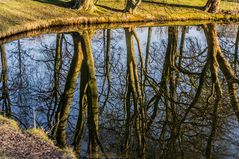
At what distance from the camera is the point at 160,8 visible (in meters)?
47.7

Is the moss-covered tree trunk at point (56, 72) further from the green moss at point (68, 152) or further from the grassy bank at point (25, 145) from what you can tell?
the green moss at point (68, 152)

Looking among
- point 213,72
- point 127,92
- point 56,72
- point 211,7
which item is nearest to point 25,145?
point 127,92

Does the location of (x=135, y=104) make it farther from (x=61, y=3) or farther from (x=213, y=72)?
(x=61, y=3)

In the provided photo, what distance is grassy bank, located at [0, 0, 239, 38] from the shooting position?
33.3 meters

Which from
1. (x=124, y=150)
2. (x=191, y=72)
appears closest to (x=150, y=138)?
(x=124, y=150)

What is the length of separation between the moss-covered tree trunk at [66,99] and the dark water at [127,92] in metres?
0.06

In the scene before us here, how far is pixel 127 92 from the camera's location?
2355 cm

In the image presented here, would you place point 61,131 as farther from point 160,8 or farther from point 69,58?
point 160,8

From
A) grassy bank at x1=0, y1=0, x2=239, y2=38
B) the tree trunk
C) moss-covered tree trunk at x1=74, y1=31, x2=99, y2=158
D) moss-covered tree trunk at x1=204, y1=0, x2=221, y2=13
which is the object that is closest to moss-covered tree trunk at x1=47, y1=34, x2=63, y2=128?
moss-covered tree trunk at x1=74, y1=31, x2=99, y2=158

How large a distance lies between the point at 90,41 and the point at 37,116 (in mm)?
14970

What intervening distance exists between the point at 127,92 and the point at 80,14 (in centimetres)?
1740

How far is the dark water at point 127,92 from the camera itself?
17.5 metres

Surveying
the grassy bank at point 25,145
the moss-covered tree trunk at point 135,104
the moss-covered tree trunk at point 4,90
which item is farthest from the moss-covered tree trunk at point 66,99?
the moss-covered tree trunk at point 135,104

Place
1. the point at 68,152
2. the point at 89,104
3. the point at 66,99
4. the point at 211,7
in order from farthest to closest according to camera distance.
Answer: the point at 211,7 → the point at 89,104 → the point at 66,99 → the point at 68,152
